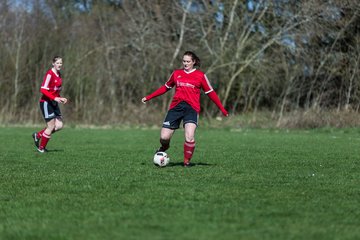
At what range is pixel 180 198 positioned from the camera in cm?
645

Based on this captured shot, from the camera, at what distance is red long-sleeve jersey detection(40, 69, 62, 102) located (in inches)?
508

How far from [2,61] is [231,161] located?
21186mm

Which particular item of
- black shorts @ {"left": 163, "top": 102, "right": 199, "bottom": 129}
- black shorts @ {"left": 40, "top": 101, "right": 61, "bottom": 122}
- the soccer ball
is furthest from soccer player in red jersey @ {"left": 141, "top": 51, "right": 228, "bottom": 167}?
black shorts @ {"left": 40, "top": 101, "right": 61, "bottom": 122}

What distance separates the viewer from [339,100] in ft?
90.3

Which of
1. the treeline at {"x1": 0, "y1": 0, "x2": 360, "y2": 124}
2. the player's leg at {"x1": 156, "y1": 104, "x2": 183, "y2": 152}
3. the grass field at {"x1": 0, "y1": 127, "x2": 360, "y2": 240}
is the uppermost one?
the treeline at {"x1": 0, "y1": 0, "x2": 360, "y2": 124}

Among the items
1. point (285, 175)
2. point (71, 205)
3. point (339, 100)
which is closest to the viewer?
point (71, 205)

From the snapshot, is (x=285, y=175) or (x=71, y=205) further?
(x=285, y=175)

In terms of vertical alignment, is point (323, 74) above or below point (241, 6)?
below

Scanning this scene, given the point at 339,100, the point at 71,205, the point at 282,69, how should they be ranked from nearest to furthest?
the point at 71,205
the point at 339,100
the point at 282,69

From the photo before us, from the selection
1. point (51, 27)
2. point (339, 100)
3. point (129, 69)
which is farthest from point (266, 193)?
point (51, 27)

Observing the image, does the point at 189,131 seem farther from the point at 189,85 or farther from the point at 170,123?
the point at 189,85

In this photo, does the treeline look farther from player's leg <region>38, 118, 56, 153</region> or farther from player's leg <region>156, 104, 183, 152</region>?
player's leg <region>156, 104, 183, 152</region>

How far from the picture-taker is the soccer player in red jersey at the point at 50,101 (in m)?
13.0

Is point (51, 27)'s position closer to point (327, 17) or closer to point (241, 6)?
point (241, 6)
